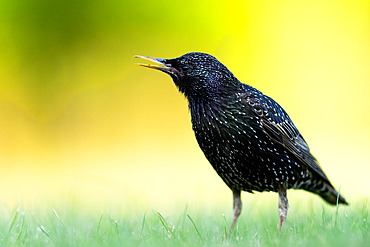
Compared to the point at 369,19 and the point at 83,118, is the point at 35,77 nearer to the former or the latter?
the point at 83,118

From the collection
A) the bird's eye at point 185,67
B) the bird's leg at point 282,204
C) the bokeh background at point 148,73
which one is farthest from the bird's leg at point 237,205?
the bokeh background at point 148,73

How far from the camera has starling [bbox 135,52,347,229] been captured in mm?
4832

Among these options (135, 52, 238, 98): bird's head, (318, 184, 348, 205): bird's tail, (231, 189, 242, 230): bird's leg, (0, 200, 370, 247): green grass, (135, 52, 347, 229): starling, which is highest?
(135, 52, 238, 98): bird's head

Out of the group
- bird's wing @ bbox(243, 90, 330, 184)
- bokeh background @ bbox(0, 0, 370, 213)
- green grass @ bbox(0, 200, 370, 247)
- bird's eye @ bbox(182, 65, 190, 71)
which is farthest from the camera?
bokeh background @ bbox(0, 0, 370, 213)

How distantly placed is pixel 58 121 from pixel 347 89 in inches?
290

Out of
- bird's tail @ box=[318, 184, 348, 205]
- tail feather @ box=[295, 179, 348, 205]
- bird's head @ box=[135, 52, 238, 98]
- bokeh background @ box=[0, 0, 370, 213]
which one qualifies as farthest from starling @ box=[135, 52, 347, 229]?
bokeh background @ box=[0, 0, 370, 213]

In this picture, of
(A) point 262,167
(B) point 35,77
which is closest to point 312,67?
(B) point 35,77

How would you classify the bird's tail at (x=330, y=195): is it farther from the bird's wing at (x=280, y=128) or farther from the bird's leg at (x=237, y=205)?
the bird's leg at (x=237, y=205)

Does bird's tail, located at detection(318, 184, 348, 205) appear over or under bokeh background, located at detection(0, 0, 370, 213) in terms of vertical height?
under

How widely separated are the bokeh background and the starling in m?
7.28

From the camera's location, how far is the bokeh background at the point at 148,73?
44.2 ft

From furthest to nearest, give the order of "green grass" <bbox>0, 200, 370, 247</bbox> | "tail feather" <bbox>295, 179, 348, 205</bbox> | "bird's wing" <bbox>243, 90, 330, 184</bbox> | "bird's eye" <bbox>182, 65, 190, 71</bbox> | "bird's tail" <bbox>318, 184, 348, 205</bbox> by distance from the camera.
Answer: "bird's tail" <bbox>318, 184, 348, 205</bbox> → "tail feather" <bbox>295, 179, 348, 205</bbox> → "bird's eye" <bbox>182, 65, 190, 71</bbox> → "bird's wing" <bbox>243, 90, 330, 184</bbox> → "green grass" <bbox>0, 200, 370, 247</bbox>

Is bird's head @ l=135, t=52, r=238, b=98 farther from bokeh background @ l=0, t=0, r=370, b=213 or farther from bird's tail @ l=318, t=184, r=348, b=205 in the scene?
bokeh background @ l=0, t=0, r=370, b=213

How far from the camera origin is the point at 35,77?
14.9m
